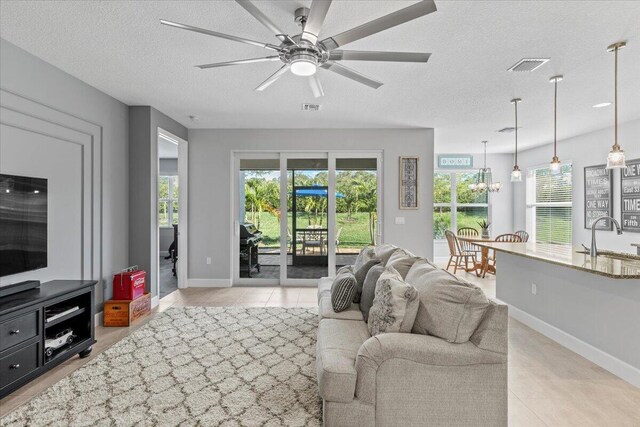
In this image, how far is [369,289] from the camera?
8.68ft

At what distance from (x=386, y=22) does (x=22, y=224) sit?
10.6 ft

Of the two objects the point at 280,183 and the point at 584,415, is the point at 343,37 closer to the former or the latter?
the point at 584,415

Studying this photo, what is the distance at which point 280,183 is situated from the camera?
5.62 meters

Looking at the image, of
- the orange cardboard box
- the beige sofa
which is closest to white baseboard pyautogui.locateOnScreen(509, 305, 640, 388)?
the beige sofa

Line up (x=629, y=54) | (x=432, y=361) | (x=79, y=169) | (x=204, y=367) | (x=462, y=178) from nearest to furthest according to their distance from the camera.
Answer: (x=432, y=361) < (x=204, y=367) < (x=629, y=54) < (x=79, y=169) < (x=462, y=178)

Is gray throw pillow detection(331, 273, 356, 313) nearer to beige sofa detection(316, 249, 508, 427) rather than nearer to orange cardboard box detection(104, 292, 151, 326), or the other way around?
beige sofa detection(316, 249, 508, 427)

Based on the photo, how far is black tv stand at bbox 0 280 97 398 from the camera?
2.26 metres

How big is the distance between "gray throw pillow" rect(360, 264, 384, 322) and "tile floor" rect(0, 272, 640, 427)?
3.62ft

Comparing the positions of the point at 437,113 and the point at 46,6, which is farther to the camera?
the point at 437,113

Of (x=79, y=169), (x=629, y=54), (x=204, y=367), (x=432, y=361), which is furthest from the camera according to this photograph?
(x=79, y=169)

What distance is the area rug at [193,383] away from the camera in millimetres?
2059

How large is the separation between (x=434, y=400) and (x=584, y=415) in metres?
1.14

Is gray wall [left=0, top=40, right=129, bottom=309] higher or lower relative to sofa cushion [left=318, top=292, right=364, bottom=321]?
higher

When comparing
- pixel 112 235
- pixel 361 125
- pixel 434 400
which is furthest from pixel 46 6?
pixel 361 125
